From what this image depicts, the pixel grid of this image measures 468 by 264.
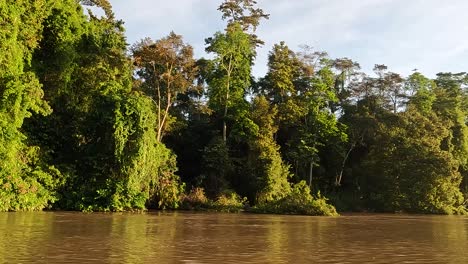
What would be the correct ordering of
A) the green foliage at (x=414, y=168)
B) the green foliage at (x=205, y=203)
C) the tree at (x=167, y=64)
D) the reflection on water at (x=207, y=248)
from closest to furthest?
the reflection on water at (x=207, y=248), the green foliage at (x=205, y=203), the tree at (x=167, y=64), the green foliage at (x=414, y=168)

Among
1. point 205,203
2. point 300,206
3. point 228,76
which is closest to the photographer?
point 300,206

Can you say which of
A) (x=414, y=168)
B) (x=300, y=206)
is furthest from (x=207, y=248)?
(x=414, y=168)

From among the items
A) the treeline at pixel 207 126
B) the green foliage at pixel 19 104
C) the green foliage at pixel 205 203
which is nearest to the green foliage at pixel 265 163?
the treeline at pixel 207 126

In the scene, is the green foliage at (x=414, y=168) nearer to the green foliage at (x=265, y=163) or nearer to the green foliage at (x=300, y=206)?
the green foliage at (x=265, y=163)

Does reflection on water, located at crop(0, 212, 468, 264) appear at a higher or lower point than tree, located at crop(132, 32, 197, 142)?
lower

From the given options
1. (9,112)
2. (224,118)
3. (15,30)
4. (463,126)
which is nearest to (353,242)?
(9,112)

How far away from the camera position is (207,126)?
38531 millimetres

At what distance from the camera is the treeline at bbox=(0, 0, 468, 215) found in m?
24.7

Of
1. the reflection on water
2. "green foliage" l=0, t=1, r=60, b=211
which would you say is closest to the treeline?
"green foliage" l=0, t=1, r=60, b=211

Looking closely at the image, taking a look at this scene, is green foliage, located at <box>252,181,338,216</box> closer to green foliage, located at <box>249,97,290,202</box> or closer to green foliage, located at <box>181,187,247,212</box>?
green foliage, located at <box>181,187,247,212</box>

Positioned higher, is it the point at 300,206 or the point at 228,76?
the point at 228,76

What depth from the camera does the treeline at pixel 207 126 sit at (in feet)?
80.9

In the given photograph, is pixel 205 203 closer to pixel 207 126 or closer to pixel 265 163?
pixel 265 163

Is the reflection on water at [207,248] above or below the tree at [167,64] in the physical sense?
below
